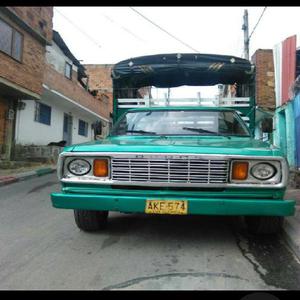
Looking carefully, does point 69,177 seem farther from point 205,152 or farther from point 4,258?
point 205,152

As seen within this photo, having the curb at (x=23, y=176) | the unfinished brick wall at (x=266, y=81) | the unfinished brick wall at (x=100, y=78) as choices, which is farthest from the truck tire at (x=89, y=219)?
the unfinished brick wall at (x=100, y=78)

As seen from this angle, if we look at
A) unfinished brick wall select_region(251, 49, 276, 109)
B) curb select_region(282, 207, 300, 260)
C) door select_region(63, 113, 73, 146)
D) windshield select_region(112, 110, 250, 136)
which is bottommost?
curb select_region(282, 207, 300, 260)

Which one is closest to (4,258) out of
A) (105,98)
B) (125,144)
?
(125,144)

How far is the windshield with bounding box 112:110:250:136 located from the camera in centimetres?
589

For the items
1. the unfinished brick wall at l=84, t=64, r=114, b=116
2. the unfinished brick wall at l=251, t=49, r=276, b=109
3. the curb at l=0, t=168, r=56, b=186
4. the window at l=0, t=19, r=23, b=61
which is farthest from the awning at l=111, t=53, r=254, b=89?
the unfinished brick wall at l=84, t=64, r=114, b=116

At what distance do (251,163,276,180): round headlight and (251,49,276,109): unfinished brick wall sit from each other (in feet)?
36.3

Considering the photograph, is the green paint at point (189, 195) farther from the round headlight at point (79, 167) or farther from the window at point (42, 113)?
the window at point (42, 113)

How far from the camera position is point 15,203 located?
819cm

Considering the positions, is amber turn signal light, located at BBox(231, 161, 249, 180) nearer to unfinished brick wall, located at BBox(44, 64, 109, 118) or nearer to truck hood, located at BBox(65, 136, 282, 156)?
truck hood, located at BBox(65, 136, 282, 156)

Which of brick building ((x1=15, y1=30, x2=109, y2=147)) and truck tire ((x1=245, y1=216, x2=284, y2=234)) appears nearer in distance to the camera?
truck tire ((x1=245, y1=216, x2=284, y2=234))

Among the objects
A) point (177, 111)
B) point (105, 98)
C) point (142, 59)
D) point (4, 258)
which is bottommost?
point (4, 258)

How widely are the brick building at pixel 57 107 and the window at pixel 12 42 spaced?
1681 mm

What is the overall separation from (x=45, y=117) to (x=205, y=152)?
17.3 meters

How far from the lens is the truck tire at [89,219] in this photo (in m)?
5.29
